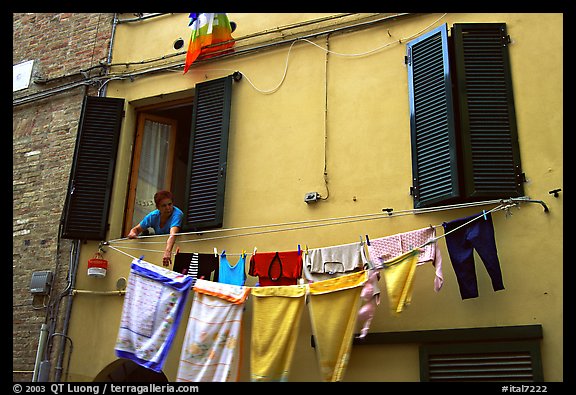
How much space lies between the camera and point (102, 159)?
7.98 m

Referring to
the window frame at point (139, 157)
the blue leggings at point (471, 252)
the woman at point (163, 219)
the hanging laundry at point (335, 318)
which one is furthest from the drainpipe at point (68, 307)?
the blue leggings at point (471, 252)

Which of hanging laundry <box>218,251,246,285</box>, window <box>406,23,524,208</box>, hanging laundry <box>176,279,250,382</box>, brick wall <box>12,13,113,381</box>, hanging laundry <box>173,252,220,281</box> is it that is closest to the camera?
hanging laundry <box>176,279,250,382</box>

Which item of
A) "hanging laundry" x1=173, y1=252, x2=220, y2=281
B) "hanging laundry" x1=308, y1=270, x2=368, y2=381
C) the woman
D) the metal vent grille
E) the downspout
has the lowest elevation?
the metal vent grille

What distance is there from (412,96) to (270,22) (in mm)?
2269

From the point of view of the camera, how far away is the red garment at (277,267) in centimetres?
616

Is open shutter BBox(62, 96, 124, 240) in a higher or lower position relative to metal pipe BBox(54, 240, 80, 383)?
higher

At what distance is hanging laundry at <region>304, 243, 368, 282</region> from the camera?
600 cm

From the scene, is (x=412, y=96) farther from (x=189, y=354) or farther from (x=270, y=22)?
(x=189, y=354)

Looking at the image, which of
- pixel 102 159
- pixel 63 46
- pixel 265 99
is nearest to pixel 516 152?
pixel 265 99

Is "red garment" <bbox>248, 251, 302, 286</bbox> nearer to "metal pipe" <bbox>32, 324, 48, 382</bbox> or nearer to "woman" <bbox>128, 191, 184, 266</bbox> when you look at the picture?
"woman" <bbox>128, 191, 184, 266</bbox>

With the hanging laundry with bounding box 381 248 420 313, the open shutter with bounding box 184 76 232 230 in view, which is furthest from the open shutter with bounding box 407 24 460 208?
the open shutter with bounding box 184 76 232 230

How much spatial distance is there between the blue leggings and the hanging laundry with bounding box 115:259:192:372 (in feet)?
8.48

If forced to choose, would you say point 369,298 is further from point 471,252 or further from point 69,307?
point 69,307

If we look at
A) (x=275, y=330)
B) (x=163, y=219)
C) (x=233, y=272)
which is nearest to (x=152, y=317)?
(x=233, y=272)
